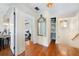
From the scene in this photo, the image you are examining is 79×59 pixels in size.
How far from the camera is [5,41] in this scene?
1.41 m

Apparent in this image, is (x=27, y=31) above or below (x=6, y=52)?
above

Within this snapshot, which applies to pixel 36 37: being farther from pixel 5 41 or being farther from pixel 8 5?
pixel 8 5

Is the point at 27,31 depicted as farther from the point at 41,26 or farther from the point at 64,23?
the point at 64,23

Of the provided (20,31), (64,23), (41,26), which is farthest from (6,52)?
(64,23)

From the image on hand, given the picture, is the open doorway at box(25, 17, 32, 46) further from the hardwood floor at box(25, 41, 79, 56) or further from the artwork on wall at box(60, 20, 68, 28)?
the artwork on wall at box(60, 20, 68, 28)

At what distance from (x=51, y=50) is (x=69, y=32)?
1.16 ft

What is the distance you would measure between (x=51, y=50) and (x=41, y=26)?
0.37 metres

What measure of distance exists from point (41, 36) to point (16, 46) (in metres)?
0.38

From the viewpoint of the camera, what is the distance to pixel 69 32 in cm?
143

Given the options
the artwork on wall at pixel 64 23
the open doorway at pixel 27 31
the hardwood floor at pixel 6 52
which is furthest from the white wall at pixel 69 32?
the hardwood floor at pixel 6 52

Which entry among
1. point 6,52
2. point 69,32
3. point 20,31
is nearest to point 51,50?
point 69,32

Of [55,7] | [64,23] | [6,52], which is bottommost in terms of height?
[6,52]

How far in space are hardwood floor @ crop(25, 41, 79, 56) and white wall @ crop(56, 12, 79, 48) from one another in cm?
7

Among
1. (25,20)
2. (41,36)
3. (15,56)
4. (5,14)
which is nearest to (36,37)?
(41,36)
